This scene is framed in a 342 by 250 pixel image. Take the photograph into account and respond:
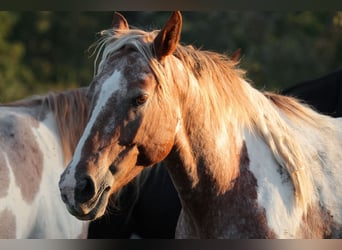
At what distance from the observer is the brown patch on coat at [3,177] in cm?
322

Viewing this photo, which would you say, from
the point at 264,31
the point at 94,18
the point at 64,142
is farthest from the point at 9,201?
the point at 94,18

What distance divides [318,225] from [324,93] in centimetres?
111

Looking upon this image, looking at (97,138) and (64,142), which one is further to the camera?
(64,142)

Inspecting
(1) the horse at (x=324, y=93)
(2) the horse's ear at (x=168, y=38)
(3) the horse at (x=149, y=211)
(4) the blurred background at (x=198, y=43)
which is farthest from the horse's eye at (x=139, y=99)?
(4) the blurred background at (x=198, y=43)

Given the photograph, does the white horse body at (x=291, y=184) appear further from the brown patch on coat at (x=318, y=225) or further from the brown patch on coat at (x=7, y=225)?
the brown patch on coat at (x=7, y=225)

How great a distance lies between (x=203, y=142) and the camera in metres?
2.78

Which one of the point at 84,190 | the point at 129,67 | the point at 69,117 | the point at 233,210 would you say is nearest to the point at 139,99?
the point at 129,67

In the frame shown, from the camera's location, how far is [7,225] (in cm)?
323

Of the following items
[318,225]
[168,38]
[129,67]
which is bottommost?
[318,225]

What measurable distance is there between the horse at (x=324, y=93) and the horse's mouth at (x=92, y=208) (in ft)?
4.77

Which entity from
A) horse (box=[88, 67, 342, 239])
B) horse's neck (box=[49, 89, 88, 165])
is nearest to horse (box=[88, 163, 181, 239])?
horse (box=[88, 67, 342, 239])

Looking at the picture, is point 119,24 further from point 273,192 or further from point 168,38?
point 273,192

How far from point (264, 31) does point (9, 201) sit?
11709mm

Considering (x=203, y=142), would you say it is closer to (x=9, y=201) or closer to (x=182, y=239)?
(x=182, y=239)
